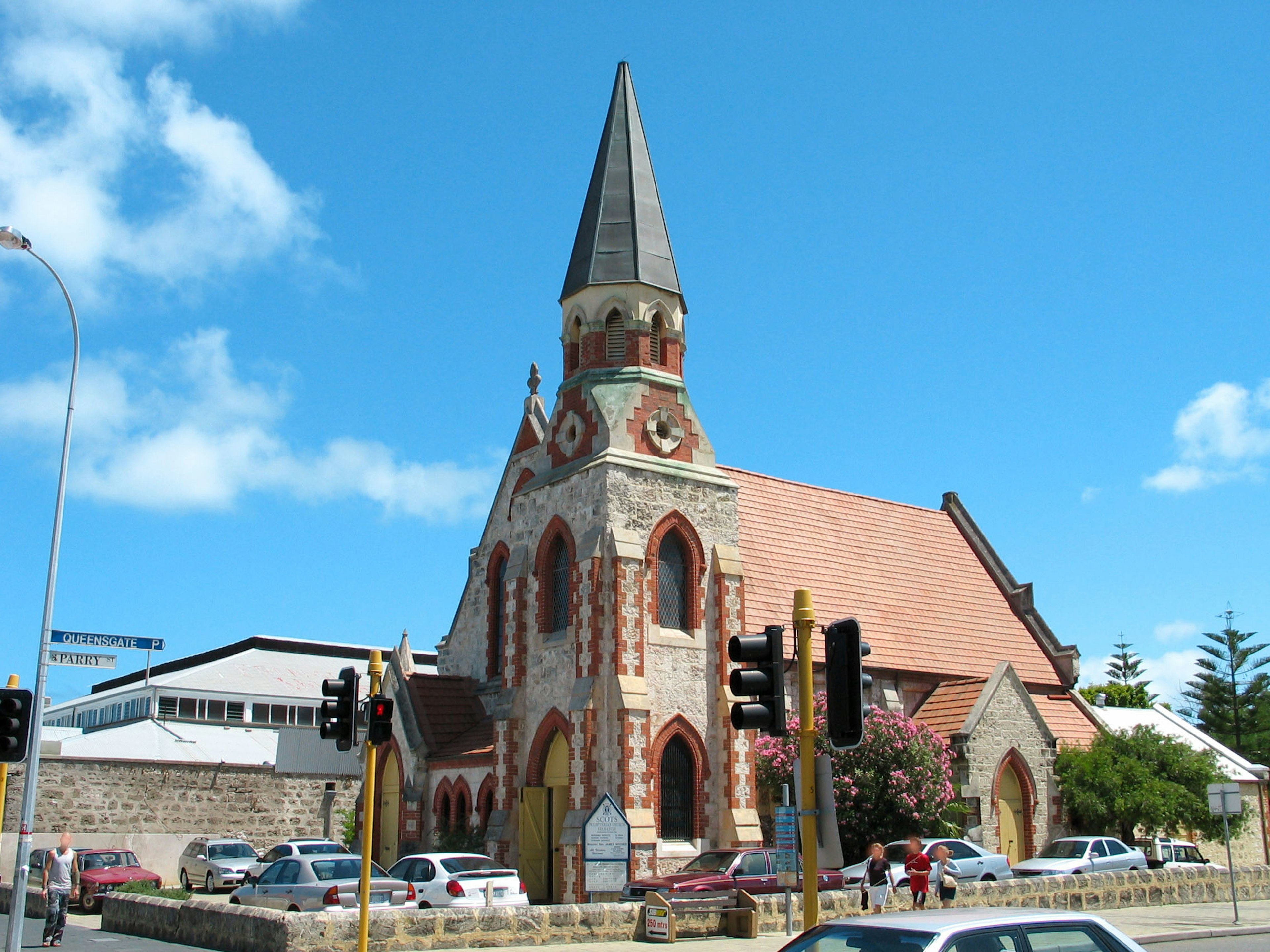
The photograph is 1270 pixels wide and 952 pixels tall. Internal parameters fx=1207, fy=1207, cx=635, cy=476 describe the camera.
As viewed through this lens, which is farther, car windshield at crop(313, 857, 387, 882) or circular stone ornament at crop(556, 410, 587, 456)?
circular stone ornament at crop(556, 410, 587, 456)

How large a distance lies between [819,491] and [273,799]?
20.5 meters

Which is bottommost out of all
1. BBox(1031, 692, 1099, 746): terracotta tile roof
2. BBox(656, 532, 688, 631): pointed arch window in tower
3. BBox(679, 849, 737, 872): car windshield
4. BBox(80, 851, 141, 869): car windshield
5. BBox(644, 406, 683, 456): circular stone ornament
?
BBox(80, 851, 141, 869): car windshield

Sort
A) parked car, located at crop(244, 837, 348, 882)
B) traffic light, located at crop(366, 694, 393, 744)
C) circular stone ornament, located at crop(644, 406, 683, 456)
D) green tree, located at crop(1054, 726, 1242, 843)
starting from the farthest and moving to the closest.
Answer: green tree, located at crop(1054, 726, 1242, 843) → circular stone ornament, located at crop(644, 406, 683, 456) → parked car, located at crop(244, 837, 348, 882) → traffic light, located at crop(366, 694, 393, 744)

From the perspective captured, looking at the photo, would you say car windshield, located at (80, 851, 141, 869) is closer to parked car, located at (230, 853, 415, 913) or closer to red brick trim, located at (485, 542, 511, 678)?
parked car, located at (230, 853, 415, 913)

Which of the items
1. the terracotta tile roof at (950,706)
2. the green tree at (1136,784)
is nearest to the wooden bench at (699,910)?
the terracotta tile roof at (950,706)

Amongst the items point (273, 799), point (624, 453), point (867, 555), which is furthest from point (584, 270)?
point (273, 799)

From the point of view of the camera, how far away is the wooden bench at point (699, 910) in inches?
755

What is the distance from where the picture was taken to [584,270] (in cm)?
3206

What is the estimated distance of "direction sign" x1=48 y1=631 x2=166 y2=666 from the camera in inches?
671

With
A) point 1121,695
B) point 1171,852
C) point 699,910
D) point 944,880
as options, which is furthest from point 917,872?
point 1121,695

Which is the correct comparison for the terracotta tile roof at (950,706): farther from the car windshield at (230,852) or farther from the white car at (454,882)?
the car windshield at (230,852)

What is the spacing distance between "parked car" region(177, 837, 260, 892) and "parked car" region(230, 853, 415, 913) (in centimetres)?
828

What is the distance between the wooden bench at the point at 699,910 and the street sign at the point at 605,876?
55cm

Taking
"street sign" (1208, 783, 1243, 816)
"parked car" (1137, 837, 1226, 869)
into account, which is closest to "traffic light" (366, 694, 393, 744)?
"street sign" (1208, 783, 1243, 816)
